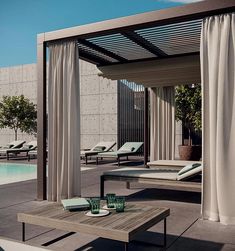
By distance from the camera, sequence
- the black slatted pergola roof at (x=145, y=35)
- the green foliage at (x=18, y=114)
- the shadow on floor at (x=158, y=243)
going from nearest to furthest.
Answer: the shadow on floor at (x=158, y=243)
the black slatted pergola roof at (x=145, y=35)
the green foliage at (x=18, y=114)

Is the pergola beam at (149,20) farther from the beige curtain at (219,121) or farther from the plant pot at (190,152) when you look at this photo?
the plant pot at (190,152)

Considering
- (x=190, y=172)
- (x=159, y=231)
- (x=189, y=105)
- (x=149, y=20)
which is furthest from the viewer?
(x=189, y=105)

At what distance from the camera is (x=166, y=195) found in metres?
6.20

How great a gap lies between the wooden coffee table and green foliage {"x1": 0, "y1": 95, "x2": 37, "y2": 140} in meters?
14.9

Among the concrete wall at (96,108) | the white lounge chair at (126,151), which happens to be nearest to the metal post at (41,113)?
the white lounge chair at (126,151)

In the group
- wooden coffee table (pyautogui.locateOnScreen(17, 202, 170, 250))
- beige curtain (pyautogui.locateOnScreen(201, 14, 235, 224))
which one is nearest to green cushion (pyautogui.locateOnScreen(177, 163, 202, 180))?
beige curtain (pyautogui.locateOnScreen(201, 14, 235, 224))

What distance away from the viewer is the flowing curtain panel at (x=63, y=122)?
5.68 meters

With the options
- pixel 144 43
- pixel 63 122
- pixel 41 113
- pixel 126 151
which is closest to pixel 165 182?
pixel 63 122

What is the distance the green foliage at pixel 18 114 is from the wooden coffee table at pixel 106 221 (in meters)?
14.9

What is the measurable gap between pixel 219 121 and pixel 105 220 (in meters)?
2.19

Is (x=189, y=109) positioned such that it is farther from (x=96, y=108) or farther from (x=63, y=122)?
(x=63, y=122)

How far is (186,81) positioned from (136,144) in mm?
3942

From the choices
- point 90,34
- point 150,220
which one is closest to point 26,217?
point 150,220

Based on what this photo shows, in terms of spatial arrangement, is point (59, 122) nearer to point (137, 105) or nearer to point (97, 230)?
point (97, 230)
